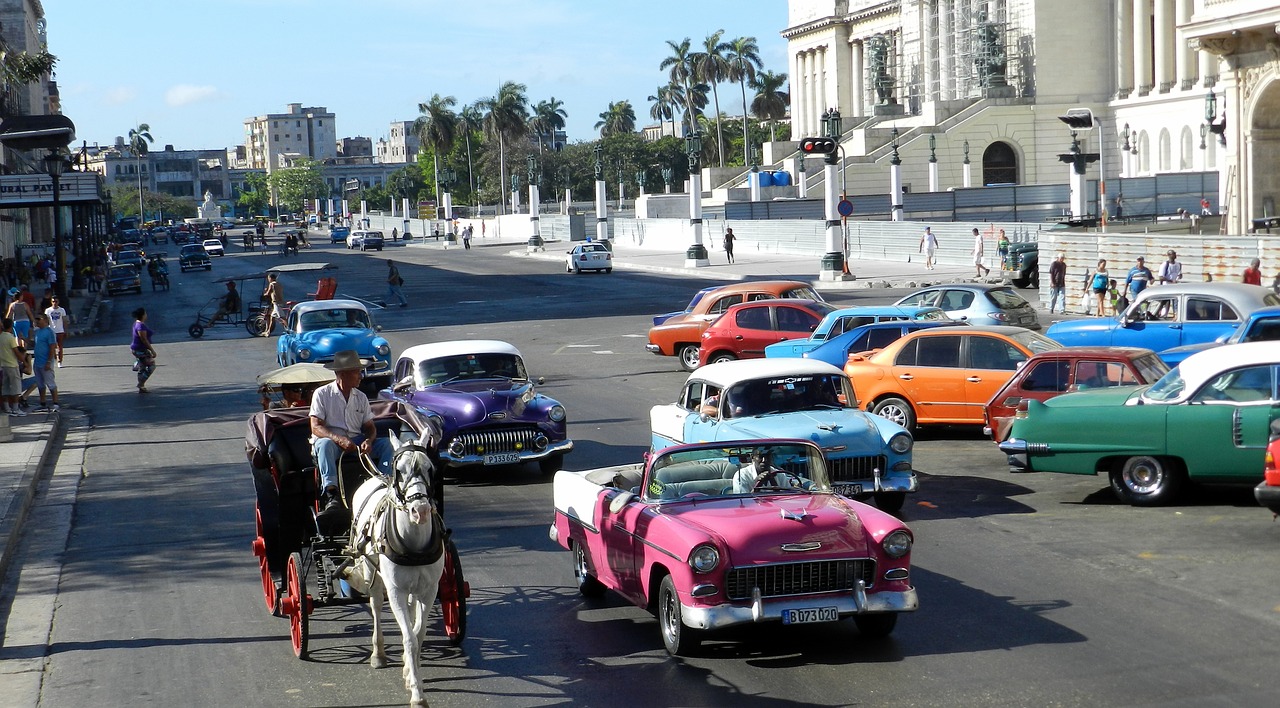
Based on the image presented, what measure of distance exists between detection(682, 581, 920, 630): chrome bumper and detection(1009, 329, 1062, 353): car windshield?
9.16 metres

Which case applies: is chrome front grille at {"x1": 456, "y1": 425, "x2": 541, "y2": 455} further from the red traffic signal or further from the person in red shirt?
the red traffic signal

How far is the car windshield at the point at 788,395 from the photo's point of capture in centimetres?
1373

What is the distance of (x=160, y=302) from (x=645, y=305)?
22708 mm

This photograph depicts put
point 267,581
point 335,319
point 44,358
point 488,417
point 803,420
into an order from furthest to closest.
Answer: point 335,319
point 44,358
point 488,417
point 803,420
point 267,581

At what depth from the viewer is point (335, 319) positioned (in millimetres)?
26672

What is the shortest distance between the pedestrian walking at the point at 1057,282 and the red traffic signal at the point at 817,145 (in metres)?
11.2

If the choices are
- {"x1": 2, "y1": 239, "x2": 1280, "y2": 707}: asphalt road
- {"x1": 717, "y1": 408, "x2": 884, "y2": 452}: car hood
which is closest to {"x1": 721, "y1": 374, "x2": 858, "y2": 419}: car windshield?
{"x1": 717, "y1": 408, "x2": 884, "y2": 452}: car hood

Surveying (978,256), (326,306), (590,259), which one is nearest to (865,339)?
(326,306)

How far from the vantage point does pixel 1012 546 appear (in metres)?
12.1

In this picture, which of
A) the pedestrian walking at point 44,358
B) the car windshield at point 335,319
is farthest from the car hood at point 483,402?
the pedestrian walking at point 44,358

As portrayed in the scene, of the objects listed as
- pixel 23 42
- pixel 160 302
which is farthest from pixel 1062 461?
pixel 23 42

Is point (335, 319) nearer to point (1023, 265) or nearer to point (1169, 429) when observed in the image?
point (1169, 429)

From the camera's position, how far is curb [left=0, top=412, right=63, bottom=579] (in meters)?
13.3

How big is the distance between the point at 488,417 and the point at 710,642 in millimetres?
6759
